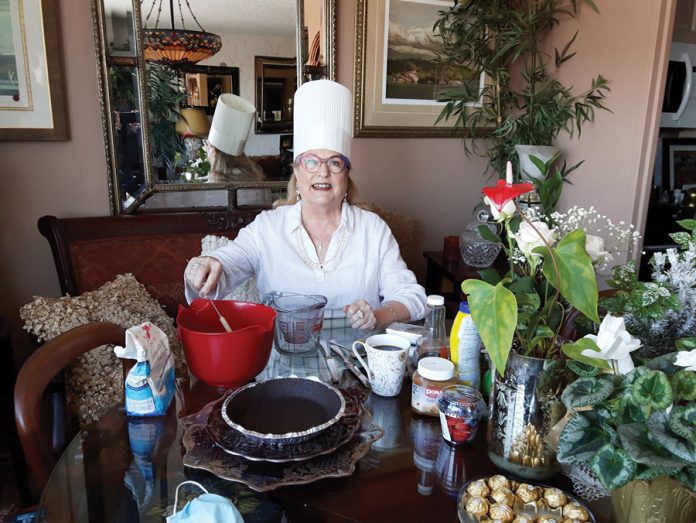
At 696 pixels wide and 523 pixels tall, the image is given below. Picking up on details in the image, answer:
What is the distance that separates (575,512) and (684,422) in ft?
0.65

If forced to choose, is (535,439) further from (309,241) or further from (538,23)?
(538,23)

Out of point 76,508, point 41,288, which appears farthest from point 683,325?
point 41,288

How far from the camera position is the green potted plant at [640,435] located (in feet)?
1.83

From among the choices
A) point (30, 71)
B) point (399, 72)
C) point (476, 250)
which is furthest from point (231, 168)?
point (476, 250)

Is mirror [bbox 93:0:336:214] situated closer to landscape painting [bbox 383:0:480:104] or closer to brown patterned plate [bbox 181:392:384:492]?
landscape painting [bbox 383:0:480:104]

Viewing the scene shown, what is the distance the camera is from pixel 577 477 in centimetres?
78

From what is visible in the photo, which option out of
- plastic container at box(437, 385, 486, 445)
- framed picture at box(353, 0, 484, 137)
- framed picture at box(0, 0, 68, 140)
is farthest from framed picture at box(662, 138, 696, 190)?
framed picture at box(0, 0, 68, 140)

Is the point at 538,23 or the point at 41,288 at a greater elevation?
the point at 538,23

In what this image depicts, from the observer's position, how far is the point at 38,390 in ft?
3.12

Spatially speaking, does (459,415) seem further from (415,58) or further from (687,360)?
(415,58)

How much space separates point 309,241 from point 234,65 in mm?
1082

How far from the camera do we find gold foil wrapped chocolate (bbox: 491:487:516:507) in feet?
2.23

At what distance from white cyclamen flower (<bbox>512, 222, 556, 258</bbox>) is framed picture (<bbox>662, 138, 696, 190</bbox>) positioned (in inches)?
109

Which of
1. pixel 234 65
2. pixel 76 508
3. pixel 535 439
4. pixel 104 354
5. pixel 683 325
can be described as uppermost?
pixel 234 65
